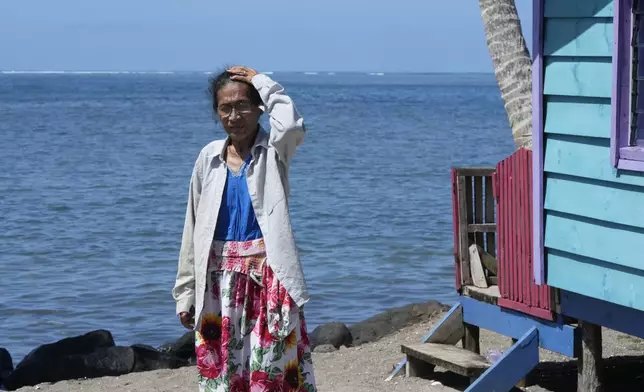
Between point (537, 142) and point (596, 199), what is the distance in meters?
0.53

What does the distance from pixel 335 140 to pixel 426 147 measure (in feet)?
17.4

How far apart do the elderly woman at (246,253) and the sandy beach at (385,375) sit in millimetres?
2560

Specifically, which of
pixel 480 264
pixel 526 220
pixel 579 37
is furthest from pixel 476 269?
pixel 579 37

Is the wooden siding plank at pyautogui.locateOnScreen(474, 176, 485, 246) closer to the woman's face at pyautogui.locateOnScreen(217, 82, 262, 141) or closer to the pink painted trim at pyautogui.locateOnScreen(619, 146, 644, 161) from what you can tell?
the pink painted trim at pyautogui.locateOnScreen(619, 146, 644, 161)

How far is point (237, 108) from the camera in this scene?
5.15m

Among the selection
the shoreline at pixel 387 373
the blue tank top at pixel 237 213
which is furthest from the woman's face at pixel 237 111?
the shoreline at pixel 387 373

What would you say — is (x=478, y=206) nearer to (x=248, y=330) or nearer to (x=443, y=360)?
→ (x=443, y=360)

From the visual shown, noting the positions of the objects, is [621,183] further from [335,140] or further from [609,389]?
[335,140]

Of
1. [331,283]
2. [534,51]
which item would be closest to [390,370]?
[534,51]

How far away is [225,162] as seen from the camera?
17.1 ft

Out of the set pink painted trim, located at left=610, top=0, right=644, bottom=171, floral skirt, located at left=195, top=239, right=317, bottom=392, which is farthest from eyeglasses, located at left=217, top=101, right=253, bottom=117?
pink painted trim, located at left=610, top=0, right=644, bottom=171

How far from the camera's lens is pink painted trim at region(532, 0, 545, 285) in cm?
645

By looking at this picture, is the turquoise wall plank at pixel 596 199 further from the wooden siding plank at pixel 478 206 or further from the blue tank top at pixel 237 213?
the blue tank top at pixel 237 213

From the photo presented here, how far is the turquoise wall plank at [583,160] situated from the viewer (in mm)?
5938
